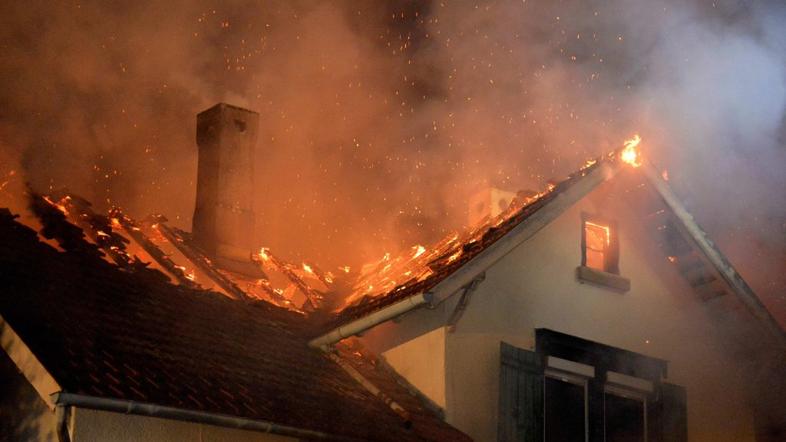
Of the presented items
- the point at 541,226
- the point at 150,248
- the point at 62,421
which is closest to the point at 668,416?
the point at 541,226

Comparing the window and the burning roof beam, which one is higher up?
the burning roof beam

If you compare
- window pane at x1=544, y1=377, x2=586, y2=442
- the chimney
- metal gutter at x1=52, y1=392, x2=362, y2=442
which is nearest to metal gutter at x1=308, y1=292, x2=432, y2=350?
metal gutter at x1=52, y1=392, x2=362, y2=442

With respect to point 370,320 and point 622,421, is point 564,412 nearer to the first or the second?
point 622,421

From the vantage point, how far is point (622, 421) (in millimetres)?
14695

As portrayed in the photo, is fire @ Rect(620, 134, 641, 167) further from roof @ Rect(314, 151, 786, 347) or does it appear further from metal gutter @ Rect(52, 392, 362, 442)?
metal gutter @ Rect(52, 392, 362, 442)

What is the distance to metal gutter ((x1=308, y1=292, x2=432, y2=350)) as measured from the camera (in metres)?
12.4

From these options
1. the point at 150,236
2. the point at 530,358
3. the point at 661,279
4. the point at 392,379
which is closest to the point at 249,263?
the point at 150,236

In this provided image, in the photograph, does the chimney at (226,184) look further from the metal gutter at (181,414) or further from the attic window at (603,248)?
the metal gutter at (181,414)

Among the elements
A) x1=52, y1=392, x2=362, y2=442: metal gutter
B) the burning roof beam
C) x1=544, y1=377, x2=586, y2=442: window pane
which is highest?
the burning roof beam

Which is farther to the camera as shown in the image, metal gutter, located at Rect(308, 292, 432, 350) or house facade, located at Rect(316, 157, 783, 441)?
house facade, located at Rect(316, 157, 783, 441)

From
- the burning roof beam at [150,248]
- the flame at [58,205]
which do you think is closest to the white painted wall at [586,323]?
the burning roof beam at [150,248]

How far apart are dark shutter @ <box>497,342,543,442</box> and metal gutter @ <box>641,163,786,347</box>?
9.16ft

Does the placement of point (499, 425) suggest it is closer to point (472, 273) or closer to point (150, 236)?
point (472, 273)

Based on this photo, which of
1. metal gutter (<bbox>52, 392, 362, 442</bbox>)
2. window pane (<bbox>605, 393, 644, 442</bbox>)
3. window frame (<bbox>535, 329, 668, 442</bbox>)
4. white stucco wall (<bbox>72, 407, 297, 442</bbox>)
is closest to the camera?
metal gutter (<bbox>52, 392, 362, 442</bbox>)
